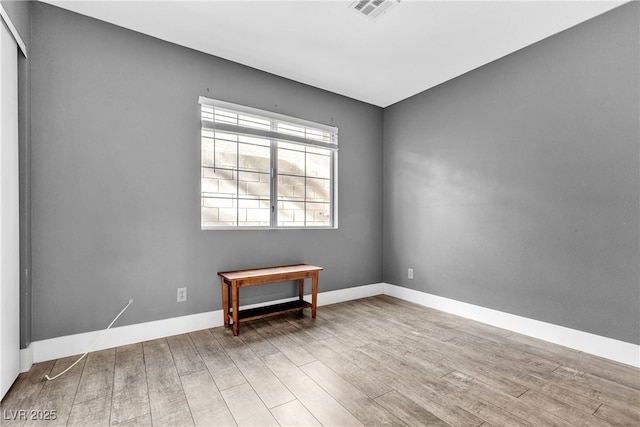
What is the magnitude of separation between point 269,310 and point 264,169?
1.50 meters

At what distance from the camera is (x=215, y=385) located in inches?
73.4

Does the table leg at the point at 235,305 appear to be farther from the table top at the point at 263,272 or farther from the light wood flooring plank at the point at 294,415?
the light wood flooring plank at the point at 294,415

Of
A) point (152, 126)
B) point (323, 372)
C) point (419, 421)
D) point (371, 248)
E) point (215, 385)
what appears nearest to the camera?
point (419, 421)

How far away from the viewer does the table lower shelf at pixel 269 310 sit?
9.13 ft

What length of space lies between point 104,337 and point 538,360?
3400mm

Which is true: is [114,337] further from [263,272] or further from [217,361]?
[263,272]

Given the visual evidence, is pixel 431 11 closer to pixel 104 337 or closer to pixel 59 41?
pixel 59 41

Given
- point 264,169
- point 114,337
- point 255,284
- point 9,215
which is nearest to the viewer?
point 9,215

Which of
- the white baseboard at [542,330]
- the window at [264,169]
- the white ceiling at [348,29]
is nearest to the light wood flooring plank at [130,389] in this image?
the window at [264,169]

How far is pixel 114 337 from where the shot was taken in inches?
94.0

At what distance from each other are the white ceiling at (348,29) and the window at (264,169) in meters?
0.58

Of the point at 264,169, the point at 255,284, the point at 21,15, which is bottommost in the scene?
the point at 255,284

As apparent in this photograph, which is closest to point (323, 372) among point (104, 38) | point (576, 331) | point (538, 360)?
point (538, 360)

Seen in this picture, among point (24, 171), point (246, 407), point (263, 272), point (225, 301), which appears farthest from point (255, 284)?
point (24, 171)
